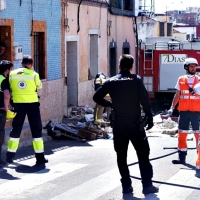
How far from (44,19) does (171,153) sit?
6046mm

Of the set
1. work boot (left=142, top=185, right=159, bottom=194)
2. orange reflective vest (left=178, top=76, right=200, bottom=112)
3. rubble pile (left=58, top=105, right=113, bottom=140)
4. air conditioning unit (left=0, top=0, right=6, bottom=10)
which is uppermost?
air conditioning unit (left=0, top=0, right=6, bottom=10)

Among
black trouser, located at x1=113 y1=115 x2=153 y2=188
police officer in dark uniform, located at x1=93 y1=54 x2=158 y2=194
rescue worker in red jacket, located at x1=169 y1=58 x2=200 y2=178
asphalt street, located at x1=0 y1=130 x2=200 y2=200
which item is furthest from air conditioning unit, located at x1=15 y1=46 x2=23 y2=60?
black trouser, located at x1=113 y1=115 x2=153 y2=188

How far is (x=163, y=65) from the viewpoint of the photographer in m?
26.8

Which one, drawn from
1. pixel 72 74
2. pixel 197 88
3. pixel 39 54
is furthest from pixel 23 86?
pixel 72 74

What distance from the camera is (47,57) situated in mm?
17375

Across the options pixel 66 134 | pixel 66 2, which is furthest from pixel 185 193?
pixel 66 2

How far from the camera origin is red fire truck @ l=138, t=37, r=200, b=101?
26.6m

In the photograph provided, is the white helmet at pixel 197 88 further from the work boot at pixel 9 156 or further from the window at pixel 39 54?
the window at pixel 39 54

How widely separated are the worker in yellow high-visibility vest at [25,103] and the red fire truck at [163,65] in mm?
15840

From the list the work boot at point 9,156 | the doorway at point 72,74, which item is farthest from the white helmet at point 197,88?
the doorway at point 72,74

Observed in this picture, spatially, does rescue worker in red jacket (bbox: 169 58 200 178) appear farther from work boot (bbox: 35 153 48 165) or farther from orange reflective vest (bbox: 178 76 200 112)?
work boot (bbox: 35 153 48 165)

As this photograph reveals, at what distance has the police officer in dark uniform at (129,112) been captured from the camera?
8.50 metres

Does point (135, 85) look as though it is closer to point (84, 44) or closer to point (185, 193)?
point (185, 193)

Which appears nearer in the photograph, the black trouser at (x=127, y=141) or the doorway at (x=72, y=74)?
the black trouser at (x=127, y=141)
